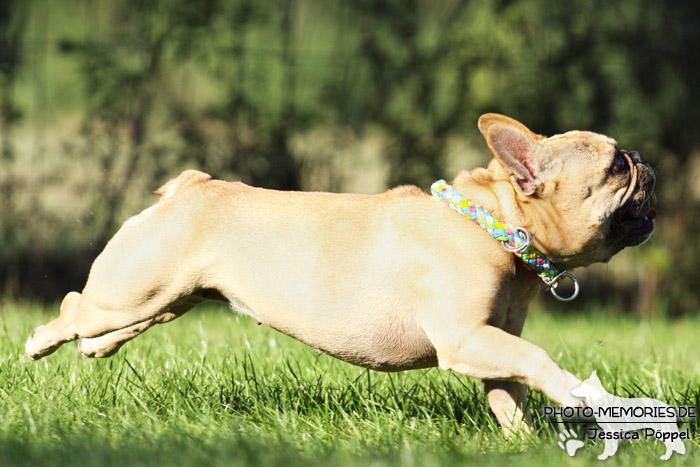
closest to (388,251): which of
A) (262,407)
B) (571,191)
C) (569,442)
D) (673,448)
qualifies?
(571,191)

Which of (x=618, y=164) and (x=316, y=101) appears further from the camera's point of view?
(x=316, y=101)

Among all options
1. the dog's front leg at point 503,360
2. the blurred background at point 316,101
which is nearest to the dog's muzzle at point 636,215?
the dog's front leg at point 503,360

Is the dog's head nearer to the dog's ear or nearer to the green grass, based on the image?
the dog's ear

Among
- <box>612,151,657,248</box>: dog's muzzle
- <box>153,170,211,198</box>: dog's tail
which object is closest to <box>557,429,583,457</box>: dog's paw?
<box>612,151,657,248</box>: dog's muzzle

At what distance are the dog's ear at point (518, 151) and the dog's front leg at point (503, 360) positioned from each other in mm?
657

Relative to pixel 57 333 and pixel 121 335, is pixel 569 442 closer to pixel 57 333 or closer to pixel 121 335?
pixel 121 335

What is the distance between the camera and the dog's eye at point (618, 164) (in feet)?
13.0

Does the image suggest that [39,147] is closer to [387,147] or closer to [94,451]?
[387,147]

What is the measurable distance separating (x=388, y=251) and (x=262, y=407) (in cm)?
91

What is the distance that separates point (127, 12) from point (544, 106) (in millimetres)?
3774

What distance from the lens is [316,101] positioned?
842 centimetres

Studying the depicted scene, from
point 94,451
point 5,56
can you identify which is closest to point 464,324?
point 94,451

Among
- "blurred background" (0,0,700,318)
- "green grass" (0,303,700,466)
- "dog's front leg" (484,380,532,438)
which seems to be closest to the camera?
"green grass" (0,303,700,466)

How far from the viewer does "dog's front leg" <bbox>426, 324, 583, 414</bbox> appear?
11.3ft
